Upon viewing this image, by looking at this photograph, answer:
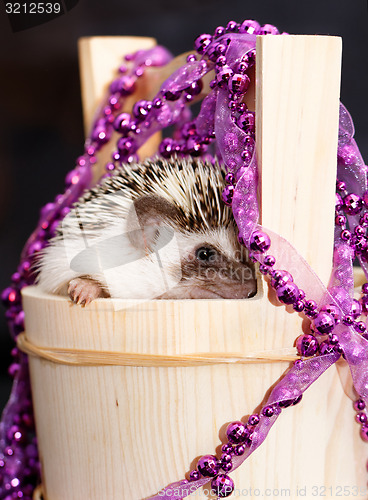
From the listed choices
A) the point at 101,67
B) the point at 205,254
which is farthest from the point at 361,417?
the point at 101,67

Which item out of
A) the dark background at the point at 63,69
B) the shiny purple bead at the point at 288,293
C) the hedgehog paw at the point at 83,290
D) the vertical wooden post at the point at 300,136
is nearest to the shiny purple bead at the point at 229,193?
the vertical wooden post at the point at 300,136

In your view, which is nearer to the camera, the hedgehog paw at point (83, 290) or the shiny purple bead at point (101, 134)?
the hedgehog paw at point (83, 290)

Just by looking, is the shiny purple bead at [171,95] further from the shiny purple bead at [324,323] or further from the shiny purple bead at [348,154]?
the shiny purple bead at [324,323]

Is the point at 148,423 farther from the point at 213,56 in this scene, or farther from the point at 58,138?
the point at 58,138

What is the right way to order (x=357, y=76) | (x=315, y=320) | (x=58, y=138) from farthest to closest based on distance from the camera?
1. (x=58, y=138)
2. (x=357, y=76)
3. (x=315, y=320)

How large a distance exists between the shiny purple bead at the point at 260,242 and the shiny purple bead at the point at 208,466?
1.07ft

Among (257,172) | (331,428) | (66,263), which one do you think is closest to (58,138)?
(66,263)

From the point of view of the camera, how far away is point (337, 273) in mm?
848

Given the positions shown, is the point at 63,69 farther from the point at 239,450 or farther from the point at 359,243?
the point at 239,450

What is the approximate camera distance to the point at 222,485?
2.76 ft

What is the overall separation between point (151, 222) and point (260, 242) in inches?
10.5

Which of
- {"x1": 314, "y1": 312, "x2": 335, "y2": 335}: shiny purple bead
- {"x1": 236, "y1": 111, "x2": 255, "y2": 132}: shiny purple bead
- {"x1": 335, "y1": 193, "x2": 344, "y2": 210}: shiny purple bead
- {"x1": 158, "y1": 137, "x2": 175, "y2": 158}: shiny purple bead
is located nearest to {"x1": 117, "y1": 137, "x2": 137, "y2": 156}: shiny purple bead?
{"x1": 158, "y1": 137, "x2": 175, "y2": 158}: shiny purple bead

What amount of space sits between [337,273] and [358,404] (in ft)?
0.71

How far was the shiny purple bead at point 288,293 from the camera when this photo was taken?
78cm
